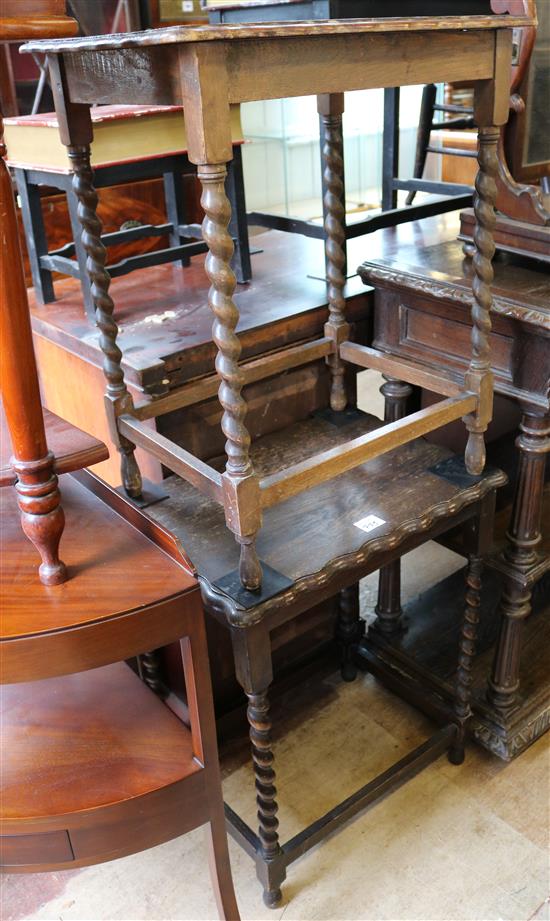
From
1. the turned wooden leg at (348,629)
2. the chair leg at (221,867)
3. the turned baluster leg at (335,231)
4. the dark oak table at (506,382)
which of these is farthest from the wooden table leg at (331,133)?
the chair leg at (221,867)

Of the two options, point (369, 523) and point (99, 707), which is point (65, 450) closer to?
point (99, 707)

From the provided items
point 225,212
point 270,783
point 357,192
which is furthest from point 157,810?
point 357,192

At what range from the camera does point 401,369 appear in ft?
5.27

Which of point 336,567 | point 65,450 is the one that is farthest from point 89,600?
point 336,567

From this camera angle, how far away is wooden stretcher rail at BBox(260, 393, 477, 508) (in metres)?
1.23

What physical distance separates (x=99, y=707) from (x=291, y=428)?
72 centimetres

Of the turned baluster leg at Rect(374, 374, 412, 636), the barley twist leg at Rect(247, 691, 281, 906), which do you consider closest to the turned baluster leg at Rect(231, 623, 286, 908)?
the barley twist leg at Rect(247, 691, 281, 906)

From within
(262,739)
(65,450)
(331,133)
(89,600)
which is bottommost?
(262,739)

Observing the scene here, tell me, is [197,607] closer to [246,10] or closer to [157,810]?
[157,810]

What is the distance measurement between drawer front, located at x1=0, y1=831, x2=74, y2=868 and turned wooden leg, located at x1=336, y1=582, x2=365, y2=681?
3.32ft

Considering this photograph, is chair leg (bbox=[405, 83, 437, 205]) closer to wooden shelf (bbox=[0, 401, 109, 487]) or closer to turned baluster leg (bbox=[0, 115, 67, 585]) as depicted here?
wooden shelf (bbox=[0, 401, 109, 487])

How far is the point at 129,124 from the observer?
1769 mm

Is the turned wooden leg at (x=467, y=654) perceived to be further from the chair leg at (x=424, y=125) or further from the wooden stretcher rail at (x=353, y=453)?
the chair leg at (x=424, y=125)

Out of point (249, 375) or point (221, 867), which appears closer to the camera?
point (221, 867)
